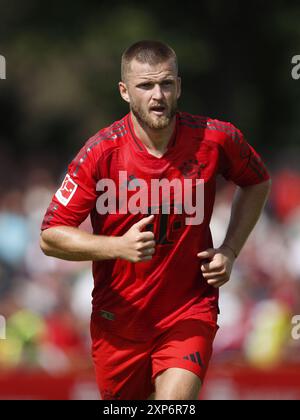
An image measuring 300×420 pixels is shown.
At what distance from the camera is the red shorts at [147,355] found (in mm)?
5922

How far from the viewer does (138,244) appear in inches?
215

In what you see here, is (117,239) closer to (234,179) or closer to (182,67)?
(234,179)

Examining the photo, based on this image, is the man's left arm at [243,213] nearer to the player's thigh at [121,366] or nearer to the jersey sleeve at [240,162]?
the jersey sleeve at [240,162]

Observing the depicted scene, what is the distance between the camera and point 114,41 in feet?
65.7

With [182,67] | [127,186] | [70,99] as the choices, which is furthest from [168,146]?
[70,99]

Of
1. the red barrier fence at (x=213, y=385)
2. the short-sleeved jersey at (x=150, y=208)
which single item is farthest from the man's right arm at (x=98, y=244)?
the red barrier fence at (x=213, y=385)

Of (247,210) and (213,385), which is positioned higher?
(247,210)

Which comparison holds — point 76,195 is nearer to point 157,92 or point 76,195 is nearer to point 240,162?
point 157,92

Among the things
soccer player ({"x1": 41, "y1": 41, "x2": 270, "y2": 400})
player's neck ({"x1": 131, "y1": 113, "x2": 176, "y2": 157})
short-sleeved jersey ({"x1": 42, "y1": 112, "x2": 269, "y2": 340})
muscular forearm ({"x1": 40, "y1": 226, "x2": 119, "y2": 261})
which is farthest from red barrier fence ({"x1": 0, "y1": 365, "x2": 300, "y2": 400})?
player's neck ({"x1": 131, "y1": 113, "x2": 176, "y2": 157})

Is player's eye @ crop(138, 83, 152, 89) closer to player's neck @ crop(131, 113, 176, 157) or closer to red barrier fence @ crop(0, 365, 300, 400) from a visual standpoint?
player's neck @ crop(131, 113, 176, 157)

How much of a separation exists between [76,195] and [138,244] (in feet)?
2.04

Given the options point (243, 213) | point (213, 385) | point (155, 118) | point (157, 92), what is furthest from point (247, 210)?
point (213, 385)

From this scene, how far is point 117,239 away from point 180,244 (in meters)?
0.51

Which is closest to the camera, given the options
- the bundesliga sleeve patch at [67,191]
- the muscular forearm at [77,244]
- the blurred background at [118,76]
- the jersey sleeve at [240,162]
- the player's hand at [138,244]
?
the player's hand at [138,244]
